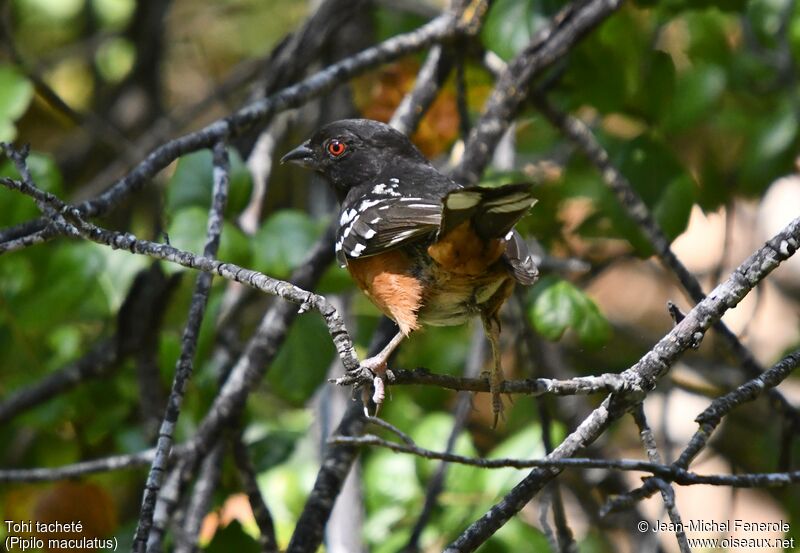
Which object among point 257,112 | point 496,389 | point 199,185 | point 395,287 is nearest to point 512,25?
point 257,112

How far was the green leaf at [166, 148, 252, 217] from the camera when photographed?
254cm

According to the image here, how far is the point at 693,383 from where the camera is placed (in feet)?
13.6

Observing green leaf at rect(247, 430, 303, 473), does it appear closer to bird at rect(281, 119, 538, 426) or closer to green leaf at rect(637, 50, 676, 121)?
bird at rect(281, 119, 538, 426)

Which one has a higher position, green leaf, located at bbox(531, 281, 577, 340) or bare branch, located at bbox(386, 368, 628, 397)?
green leaf, located at bbox(531, 281, 577, 340)

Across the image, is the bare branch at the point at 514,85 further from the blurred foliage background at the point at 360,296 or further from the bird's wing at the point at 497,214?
the bird's wing at the point at 497,214

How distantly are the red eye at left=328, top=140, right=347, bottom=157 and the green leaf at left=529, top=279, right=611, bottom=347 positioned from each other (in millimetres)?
815

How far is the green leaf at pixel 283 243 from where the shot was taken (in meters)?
2.58

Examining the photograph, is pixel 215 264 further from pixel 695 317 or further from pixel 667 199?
pixel 667 199

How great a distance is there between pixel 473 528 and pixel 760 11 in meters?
2.11

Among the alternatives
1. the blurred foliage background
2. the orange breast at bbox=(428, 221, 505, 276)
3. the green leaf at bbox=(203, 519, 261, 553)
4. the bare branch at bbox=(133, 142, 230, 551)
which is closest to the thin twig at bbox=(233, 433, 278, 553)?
the green leaf at bbox=(203, 519, 261, 553)

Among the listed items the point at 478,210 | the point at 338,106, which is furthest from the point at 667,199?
the point at 338,106

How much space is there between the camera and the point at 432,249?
7.58ft

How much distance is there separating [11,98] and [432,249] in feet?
4.68

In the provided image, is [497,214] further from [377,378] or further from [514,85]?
[514,85]
